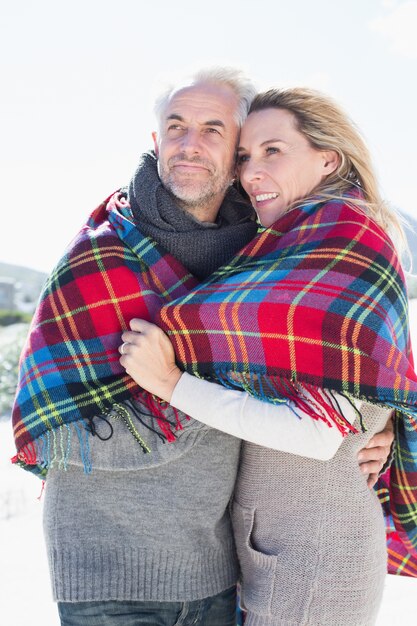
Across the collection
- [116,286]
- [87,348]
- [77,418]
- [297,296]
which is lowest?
[77,418]

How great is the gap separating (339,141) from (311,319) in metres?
0.69

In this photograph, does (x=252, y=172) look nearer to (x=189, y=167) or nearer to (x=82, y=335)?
(x=189, y=167)

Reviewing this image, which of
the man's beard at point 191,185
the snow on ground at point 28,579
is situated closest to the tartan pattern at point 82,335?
the man's beard at point 191,185

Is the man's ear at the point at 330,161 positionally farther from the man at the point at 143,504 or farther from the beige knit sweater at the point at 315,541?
the beige knit sweater at the point at 315,541

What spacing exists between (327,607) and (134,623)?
22.7 inches

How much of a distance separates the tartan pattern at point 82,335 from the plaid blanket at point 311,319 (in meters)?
0.17

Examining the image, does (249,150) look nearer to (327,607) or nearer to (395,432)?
(395,432)

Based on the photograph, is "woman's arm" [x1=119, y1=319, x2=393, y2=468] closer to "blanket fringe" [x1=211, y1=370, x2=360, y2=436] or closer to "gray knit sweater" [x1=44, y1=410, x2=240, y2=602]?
"blanket fringe" [x1=211, y1=370, x2=360, y2=436]

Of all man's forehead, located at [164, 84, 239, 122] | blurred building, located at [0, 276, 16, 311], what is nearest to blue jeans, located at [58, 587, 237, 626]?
man's forehead, located at [164, 84, 239, 122]

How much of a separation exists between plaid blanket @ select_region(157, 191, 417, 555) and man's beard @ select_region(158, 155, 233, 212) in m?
0.40

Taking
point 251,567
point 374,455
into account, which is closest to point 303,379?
point 374,455

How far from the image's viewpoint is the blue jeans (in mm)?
2084

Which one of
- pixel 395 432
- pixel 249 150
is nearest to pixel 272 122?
pixel 249 150

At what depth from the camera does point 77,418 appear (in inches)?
85.0
